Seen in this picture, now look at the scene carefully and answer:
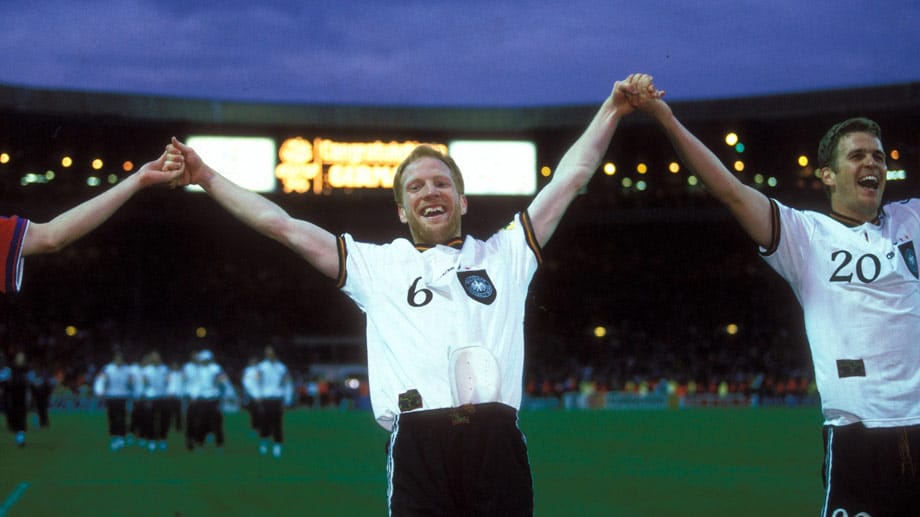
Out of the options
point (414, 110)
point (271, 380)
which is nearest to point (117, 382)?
point (271, 380)

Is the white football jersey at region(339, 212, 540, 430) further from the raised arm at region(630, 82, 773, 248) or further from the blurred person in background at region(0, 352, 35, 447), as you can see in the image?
the blurred person in background at region(0, 352, 35, 447)

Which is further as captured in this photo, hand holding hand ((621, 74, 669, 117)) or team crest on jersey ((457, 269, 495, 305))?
hand holding hand ((621, 74, 669, 117))

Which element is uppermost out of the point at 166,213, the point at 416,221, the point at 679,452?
the point at 166,213

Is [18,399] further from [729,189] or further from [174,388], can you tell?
[729,189]

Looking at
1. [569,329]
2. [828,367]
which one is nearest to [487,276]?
[828,367]

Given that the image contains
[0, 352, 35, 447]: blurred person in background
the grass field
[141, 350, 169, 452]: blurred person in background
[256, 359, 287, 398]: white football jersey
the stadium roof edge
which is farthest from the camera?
the stadium roof edge

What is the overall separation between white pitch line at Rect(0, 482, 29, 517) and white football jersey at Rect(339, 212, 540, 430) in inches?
320

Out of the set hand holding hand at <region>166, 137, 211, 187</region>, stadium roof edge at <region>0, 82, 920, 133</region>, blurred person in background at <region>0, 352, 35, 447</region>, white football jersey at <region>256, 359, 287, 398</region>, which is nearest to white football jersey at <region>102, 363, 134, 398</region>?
blurred person in background at <region>0, 352, 35, 447</region>

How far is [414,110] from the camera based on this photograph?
43719mm

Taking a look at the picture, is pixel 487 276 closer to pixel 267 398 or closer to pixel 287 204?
pixel 267 398

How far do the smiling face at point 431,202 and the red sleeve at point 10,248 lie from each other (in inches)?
67.4

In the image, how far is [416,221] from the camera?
4.51 metres

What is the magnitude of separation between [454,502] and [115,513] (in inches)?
318

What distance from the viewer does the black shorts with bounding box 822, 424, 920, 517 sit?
4137mm
